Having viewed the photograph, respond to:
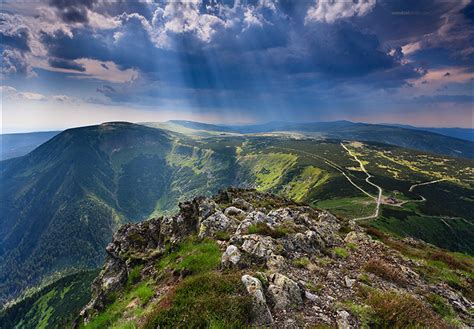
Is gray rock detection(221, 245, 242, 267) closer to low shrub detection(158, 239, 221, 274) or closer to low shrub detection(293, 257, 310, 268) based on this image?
low shrub detection(158, 239, 221, 274)

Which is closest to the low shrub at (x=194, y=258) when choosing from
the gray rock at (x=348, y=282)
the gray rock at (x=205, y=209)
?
the gray rock at (x=205, y=209)

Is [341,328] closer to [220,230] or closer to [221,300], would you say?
[221,300]

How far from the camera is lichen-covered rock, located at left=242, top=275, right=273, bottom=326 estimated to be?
41.9 ft

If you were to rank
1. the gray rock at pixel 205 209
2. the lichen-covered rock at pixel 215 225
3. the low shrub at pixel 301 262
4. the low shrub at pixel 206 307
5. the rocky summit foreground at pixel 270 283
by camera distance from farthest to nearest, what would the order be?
1. the gray rock at pixel 205 209
2. the lichen-covered rock at pixel 215 225
3. the low shrub at pixel 301 262
4. the rocky summit foreground at pixel 270 283
5. the low shrub at pixel 206 307

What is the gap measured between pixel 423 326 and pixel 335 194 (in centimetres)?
18731

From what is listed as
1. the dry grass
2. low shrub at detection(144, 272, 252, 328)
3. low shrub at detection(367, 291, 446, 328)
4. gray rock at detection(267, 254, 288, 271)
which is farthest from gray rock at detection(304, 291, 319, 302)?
the dry grass

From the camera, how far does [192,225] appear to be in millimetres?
33875

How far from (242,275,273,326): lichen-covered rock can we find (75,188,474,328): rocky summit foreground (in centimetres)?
5

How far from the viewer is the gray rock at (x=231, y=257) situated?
1841 cm

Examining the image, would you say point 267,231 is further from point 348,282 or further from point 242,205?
point 242,205

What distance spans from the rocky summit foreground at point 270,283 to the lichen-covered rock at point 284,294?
56 millimetres

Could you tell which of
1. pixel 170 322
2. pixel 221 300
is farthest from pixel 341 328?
pixel 170 322

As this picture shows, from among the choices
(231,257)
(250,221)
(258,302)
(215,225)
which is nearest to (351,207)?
(250,221)

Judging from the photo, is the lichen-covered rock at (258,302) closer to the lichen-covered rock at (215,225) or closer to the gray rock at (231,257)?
the gray rock at (231,257)
